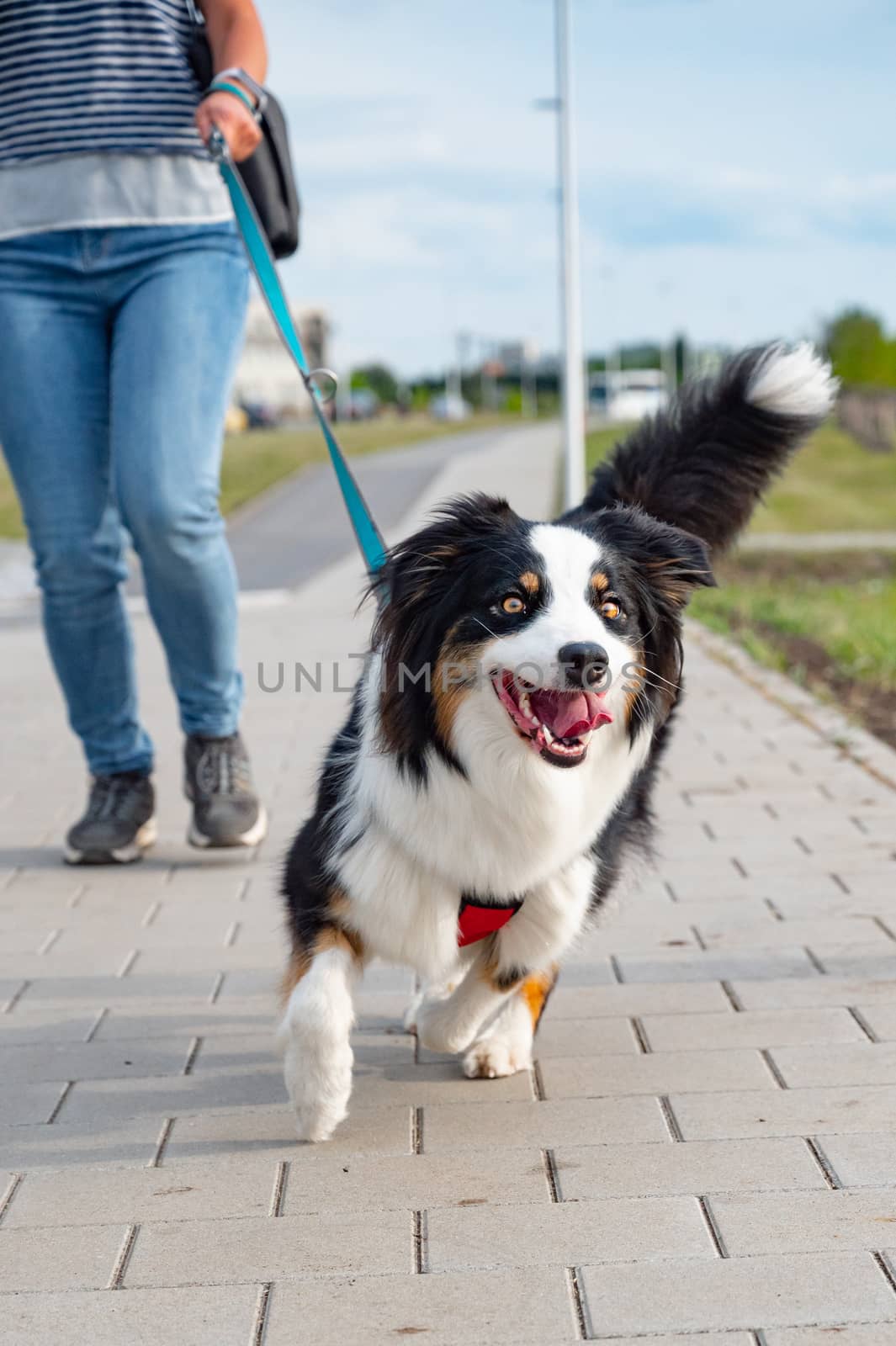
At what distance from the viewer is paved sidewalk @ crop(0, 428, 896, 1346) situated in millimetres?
2230

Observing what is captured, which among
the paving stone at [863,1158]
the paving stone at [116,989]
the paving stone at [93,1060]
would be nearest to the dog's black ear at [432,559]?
the paving stone at [93,1060]

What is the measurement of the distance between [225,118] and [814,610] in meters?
7.30

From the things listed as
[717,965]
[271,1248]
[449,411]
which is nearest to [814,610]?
[717,965]

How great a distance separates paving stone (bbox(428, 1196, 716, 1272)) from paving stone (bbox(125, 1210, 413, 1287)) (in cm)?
8

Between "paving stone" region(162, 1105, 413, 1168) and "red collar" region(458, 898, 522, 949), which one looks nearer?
"paving stone" region(162, 1105, 413, 1168)

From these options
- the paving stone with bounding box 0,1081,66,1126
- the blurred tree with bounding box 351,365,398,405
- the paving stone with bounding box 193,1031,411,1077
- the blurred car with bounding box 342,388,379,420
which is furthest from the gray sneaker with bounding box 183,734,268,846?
the blurred tree with bounding box 351,365,398,405

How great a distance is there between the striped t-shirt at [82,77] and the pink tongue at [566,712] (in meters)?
2.16

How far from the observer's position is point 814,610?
33.9 ft

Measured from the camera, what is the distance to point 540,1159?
2727 millimetres

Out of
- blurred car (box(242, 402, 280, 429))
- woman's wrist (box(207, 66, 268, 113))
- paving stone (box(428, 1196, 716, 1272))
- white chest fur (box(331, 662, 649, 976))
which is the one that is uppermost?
woman's wrist (box(207, 66, 268, 113))

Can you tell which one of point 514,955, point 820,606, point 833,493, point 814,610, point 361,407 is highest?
point 514,955

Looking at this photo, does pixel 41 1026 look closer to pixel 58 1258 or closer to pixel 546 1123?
pixel 58 1258

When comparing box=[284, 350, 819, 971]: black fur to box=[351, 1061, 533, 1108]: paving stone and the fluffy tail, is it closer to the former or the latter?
box=[351, 1061, 533, 1108]: paving stone

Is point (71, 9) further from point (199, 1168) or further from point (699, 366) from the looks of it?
point (199, 1168)
